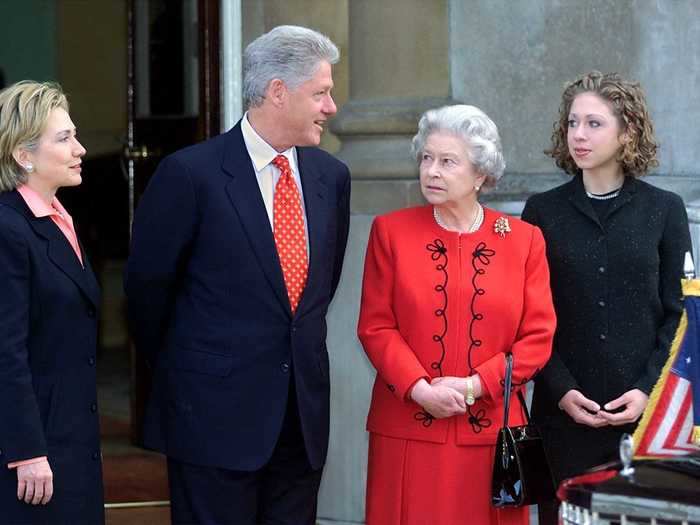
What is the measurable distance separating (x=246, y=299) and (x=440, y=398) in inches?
24.5

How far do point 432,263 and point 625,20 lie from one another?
85.3 inches

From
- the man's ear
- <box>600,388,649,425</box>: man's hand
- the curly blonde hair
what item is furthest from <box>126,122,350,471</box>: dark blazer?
the curly blonde hair

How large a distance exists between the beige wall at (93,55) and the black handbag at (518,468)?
9.18m

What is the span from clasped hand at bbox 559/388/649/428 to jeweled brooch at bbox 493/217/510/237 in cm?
53

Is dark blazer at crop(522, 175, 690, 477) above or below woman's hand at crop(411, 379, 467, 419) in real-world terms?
above

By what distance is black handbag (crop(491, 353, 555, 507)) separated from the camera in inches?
170

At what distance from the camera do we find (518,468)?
4.31 meters

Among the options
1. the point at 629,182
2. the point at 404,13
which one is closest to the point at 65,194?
the point at 404,13

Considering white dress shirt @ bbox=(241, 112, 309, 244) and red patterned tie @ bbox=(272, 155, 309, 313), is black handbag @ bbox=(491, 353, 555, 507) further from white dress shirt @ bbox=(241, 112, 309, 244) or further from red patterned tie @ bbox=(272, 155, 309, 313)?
white dress shirt @ bbox=(241, 112, 309, 244)

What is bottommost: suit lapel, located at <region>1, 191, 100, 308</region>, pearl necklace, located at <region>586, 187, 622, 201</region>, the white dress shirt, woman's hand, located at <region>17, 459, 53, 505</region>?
woman's hand, located at <region>17, 459, 53, 505</region>

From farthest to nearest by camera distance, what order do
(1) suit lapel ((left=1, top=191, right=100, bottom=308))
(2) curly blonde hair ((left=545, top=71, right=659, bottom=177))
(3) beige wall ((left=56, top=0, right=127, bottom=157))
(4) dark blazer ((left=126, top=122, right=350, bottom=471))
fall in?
1. (3) beige wall ((left=56, top=0, right=127, bottom=157))
2. (2) curly blonde hair ((left=545, top=71, right=659, bottom=177))
3. (4) dark blazer ((left=126, top=122, right=350, bottom=471))
4. (1) suit lapel ((left=1, top=191, right=100, bottom=308))

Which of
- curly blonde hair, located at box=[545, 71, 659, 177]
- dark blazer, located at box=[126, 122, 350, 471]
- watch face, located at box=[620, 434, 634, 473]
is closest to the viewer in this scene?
watch face, located at box=[620, 434, 634, 473]

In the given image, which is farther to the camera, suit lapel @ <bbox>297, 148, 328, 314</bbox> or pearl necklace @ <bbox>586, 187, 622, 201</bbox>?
pearl necklace @ <bbox>586, 187, 622, 201</bbox>

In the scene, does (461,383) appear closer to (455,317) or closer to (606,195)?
(455,317)
